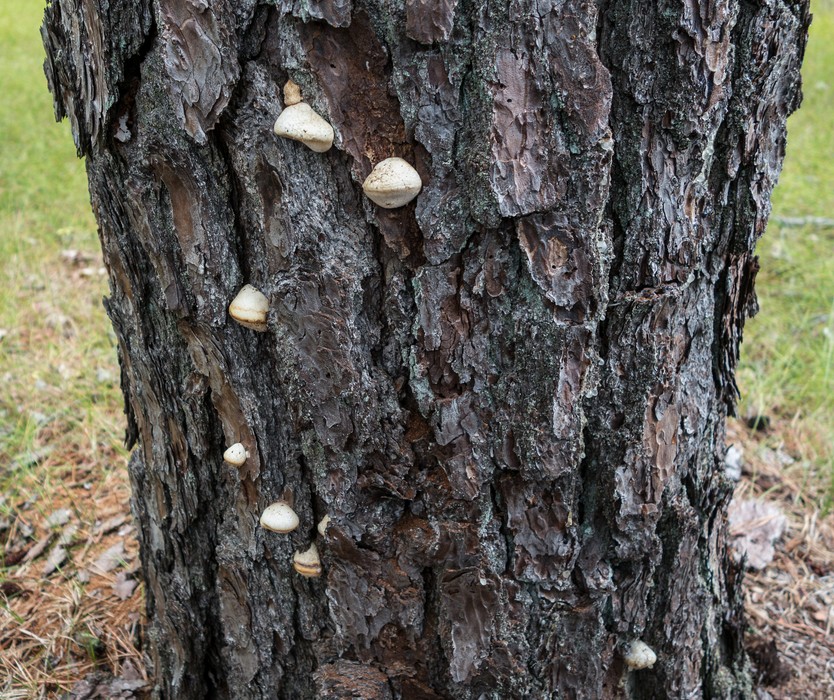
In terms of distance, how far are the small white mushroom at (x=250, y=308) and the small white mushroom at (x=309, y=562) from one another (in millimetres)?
630

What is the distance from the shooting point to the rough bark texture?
1370 mm

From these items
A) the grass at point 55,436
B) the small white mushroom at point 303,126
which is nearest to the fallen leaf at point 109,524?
the grass at point 55,436

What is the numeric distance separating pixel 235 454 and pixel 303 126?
84 cm

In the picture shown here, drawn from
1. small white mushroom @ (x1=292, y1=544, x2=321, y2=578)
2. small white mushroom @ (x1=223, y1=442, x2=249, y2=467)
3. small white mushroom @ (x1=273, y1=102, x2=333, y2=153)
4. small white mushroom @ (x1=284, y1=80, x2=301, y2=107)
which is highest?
small white mushroom @ (x1=284, y1=80, x2=301, y2=107)

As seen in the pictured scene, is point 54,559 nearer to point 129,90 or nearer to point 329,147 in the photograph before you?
point 129,90

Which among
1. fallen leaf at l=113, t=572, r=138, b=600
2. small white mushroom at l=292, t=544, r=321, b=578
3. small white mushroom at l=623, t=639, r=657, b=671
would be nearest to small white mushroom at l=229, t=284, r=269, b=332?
small white mushroom at l=292, t=544, r=321, b=578

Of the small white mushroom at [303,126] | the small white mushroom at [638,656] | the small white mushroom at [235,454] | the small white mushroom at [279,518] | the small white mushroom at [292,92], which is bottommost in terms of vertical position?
the small white mushroom at [638,656]

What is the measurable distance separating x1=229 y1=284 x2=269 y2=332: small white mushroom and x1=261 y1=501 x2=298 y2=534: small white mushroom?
0.50 m

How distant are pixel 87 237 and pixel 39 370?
79.5 inches

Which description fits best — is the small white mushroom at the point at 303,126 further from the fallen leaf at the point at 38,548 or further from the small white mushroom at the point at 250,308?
the fallen leaf at the point at 38,548

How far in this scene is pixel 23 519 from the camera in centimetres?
322

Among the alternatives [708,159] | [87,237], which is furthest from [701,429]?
Answer: [87,237]

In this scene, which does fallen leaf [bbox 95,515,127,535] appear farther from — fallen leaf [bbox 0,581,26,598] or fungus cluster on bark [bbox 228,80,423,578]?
fungus cluster on bark [bbox 228,80,423,578]

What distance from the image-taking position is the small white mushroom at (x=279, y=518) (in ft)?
5.66
